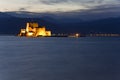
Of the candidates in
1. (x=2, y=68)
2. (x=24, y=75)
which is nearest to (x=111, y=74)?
(x=24, y=75)

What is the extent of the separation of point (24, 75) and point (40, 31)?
83566 mm

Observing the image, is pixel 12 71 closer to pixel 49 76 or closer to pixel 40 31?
pixel 49 76

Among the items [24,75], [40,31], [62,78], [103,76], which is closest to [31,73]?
[24,75]

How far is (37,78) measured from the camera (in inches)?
679

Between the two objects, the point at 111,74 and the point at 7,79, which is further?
the point at 111,74

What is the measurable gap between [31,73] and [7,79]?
2446 mm

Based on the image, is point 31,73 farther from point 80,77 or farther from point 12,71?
point 80,77

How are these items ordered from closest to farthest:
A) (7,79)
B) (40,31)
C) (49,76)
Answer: (7,79) < (49,76) < (40,31)

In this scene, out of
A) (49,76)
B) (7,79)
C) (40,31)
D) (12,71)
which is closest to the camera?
(7,79)

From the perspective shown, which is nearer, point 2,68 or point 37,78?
point 37,78

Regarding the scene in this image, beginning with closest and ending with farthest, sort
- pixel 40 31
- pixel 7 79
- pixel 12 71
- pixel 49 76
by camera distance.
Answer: pixel 7 79, pixel 49 76, pixel 12 71, pixel 40 31

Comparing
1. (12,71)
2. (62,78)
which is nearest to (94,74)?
(62,78)

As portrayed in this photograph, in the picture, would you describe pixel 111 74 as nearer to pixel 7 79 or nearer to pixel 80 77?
pixel 80 77

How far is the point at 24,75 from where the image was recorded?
59.9 feet
